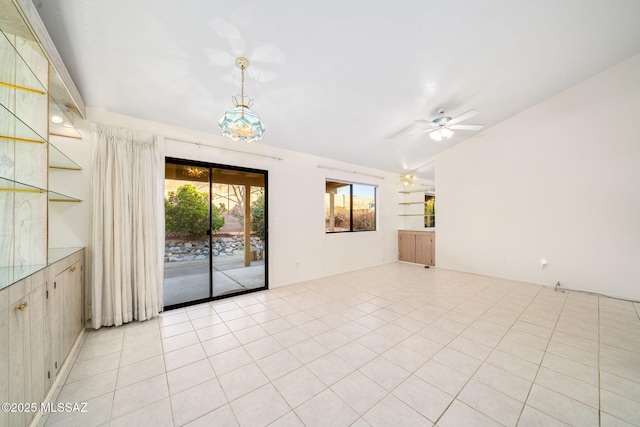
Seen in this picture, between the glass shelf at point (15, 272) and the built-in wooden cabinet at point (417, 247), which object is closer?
the glass shelf at point (15, 272)

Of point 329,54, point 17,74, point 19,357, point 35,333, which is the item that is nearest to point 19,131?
point 17,74

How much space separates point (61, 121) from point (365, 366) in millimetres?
3792

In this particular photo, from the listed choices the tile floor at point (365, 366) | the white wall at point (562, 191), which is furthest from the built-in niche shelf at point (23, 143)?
the white wall at point (562, 191)

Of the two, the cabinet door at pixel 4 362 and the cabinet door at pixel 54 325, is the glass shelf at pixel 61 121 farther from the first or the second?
the cabinet door at pixel 4 362

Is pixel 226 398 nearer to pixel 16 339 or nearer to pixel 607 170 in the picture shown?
pixel 16 339

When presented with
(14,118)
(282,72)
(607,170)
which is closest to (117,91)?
(14,118)

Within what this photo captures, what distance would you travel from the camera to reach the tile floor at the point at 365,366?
1.47 m

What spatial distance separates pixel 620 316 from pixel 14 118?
6420 millimetres

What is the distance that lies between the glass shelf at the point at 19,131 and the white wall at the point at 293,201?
1.22m

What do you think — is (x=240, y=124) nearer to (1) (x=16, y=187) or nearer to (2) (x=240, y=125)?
(2) (x=240, y=125)

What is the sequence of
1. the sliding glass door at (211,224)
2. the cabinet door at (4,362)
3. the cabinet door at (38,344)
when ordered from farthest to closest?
the sliding glass door at (211,224) < the cabinet door at (38,344) < the cabinet door at (4,362)

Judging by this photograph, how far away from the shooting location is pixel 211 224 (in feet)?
11.1

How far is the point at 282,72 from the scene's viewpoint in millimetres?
2424

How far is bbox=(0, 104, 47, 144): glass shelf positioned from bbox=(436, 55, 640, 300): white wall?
6.48 meters
